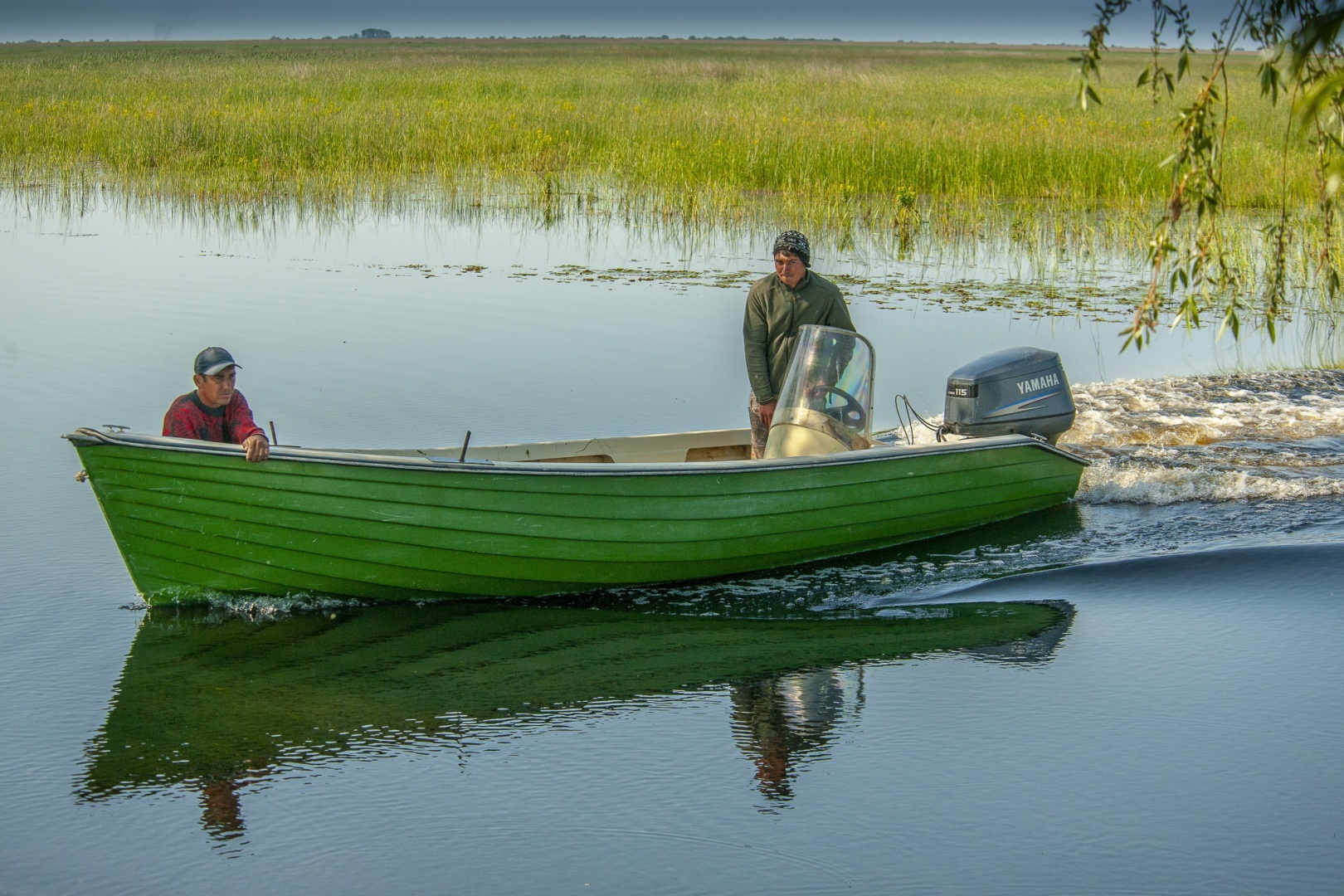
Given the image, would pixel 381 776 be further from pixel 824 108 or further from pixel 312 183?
pixel 824 108

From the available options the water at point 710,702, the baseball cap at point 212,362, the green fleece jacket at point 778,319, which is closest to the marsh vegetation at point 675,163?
the water at point 710,702

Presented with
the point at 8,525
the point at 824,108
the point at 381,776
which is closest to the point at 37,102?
the point at 824,108

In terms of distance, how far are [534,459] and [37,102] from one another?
22.2 m

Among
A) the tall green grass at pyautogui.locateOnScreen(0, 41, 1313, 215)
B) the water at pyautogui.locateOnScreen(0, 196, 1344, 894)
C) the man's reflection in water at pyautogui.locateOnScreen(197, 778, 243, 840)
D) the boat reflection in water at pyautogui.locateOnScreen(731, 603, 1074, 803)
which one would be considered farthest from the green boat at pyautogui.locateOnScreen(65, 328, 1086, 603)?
the tall green grass at pyautogui.locateOnScreen(0, 41, 1313, 215)

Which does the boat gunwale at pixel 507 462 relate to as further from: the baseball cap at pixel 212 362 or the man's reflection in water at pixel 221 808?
the man's reflection in water at pixel 221 808

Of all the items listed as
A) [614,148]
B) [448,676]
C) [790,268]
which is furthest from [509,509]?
[614,148]

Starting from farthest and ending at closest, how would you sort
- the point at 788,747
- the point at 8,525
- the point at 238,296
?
the point at 238,296 → the point at 8,525 → the point at 788,747

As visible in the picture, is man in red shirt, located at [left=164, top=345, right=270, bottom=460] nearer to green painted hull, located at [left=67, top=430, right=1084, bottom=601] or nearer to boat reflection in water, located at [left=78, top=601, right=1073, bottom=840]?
green painted hull, located at [left=67, top=430, right=1084, bottom=601]

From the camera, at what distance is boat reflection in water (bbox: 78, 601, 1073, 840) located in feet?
16.8

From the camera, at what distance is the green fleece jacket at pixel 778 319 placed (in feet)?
24.6

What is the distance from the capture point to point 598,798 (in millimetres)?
A: 4793

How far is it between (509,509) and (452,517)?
0.26 m

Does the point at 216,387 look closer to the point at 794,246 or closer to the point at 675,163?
the point at 794,246

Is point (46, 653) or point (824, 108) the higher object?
point (824, 108)
